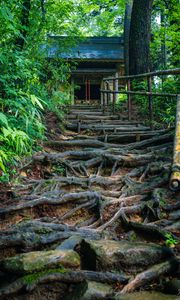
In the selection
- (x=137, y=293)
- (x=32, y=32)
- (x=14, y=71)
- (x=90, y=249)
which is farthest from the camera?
(x=32, y=32)

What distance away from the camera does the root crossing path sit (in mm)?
2438

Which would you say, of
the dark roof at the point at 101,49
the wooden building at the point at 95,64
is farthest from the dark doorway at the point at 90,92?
the dark roof at the point at 101,49

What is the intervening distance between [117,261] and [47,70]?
22.0ft

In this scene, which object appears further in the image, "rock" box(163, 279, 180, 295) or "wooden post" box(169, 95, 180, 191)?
"wooden post" box(169, 95, 180, 191)

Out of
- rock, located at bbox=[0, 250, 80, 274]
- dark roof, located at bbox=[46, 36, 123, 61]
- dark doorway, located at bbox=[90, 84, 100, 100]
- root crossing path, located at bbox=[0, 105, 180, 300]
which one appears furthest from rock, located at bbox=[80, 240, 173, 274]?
dark doorway, located at bbox=[90, 84, 100, 100]

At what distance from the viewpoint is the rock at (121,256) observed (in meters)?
2.56

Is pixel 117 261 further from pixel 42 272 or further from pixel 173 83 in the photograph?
pixel 173 83

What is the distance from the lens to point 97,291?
2.28 metres

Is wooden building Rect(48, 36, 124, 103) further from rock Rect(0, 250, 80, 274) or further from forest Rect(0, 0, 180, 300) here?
rock Rect(0, 250, 80, 274)

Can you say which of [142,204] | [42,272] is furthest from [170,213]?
[42,272]

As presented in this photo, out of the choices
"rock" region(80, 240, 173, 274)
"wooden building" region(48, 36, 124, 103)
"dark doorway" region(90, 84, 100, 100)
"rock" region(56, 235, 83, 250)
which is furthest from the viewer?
"dark doorway" region(90, 84, 100, 100)

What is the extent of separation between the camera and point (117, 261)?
257 centimetres

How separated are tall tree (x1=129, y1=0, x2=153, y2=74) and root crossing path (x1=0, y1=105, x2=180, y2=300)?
240 inches

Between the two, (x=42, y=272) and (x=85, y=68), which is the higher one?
(x=85, y=68)
